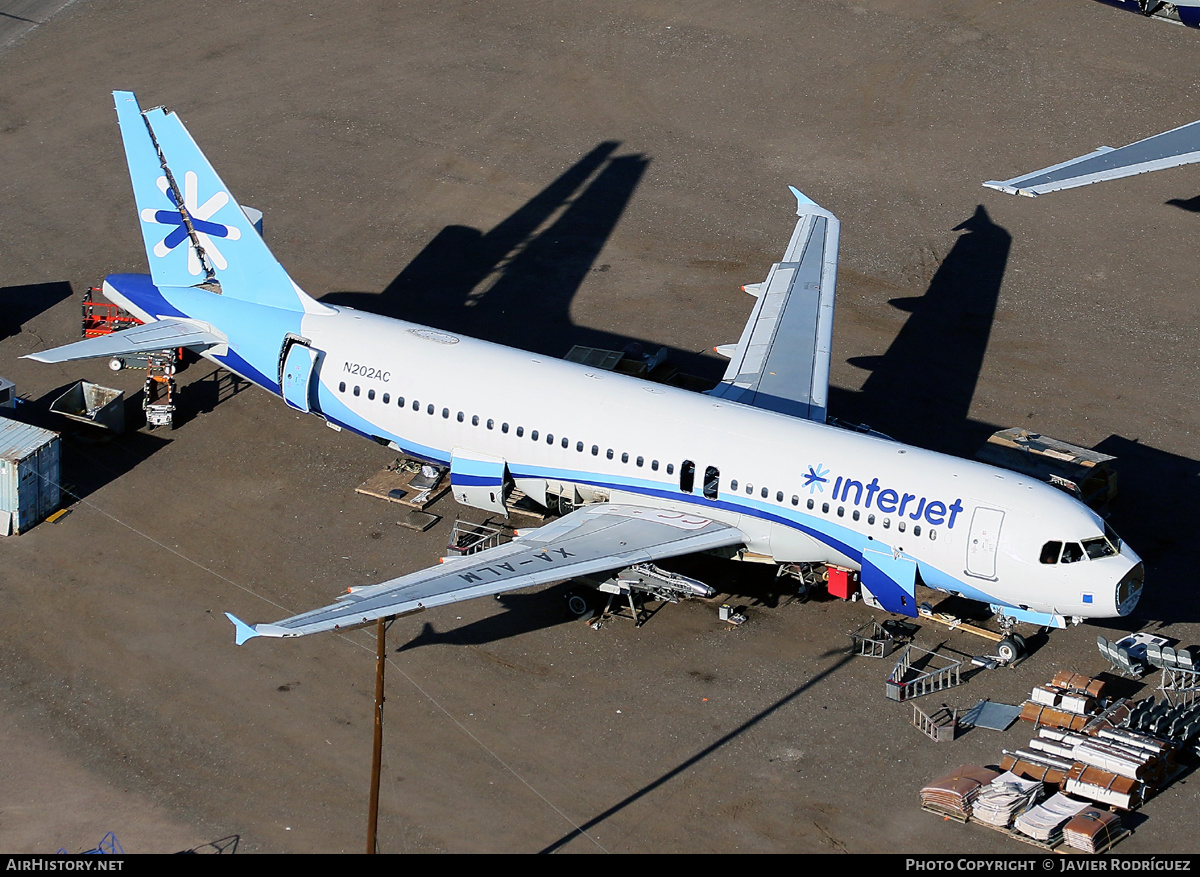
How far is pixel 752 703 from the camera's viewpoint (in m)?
40.1

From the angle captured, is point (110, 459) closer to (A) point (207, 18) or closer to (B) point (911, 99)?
(A) point (207, 18)

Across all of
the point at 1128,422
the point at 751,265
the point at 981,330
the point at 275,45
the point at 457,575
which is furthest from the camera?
the point at 275,45

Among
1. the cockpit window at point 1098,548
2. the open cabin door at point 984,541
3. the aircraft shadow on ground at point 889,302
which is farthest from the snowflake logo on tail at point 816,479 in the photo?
the cockpit window at point 1098,548

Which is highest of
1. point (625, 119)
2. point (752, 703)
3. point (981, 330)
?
point (625, 119)

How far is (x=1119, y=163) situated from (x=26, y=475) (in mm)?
43894

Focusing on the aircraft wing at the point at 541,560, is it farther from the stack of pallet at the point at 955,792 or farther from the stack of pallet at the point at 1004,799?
the stack of pallet at the point at 1004,799

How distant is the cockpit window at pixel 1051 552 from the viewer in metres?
39.3

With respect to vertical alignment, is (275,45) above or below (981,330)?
above

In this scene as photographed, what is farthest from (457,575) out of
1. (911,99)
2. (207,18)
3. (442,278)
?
(207,18)

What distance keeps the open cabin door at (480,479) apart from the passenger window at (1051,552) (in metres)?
16.9

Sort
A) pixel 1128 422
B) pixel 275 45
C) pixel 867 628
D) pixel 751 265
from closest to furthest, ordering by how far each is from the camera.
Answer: pixel 867 628, pixel 1128 422, pixel 751 265, pixel 275 45

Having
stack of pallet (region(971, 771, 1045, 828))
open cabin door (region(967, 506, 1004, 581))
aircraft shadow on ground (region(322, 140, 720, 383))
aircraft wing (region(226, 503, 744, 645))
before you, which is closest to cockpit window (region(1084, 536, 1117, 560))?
open cabin door (region(967, 506, 1004, 581))

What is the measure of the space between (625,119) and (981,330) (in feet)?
78.5

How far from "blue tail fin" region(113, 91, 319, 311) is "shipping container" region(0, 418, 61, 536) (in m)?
7.83
